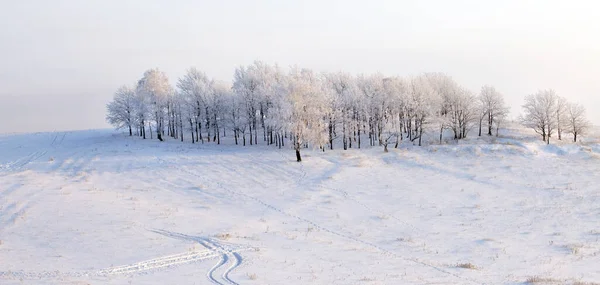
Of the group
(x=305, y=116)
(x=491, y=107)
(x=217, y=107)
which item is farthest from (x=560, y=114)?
(x=217, y=107)

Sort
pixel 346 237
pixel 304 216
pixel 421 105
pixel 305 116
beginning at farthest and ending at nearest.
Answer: pixel 421 105
pixel 305 116
pixel 304 216
pixel 346 237

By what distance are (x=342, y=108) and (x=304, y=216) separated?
45.1m

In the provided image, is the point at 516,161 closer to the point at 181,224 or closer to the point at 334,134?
the point at 334,134

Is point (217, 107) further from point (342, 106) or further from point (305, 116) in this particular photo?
point (305, 116)

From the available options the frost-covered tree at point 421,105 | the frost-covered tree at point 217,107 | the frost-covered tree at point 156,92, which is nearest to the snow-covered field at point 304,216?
the frost-covered tree at point 421,105

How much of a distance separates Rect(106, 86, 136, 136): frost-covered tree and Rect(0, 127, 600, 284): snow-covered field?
2274 centimetres

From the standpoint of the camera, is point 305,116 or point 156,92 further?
point 156,92

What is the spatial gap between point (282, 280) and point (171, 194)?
25075mm

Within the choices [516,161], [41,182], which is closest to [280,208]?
[41,182]

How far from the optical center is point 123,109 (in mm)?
90312

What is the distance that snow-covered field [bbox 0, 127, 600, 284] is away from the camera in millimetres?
21297

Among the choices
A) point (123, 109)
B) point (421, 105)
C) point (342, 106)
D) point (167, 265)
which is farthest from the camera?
point (123, 109)

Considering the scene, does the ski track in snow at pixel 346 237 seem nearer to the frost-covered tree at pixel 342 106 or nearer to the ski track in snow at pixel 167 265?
the ski track in snow at pixel 167 265

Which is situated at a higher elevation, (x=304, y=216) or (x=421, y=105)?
(x=421, y=105)
